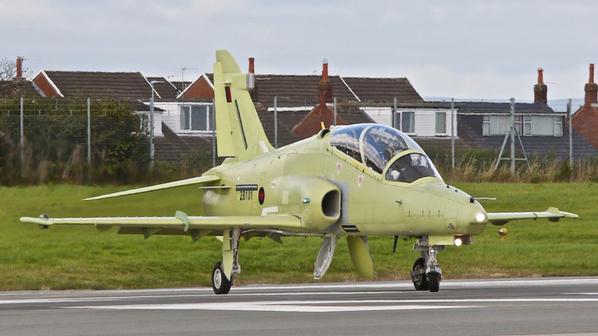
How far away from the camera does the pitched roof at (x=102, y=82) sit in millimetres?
84562

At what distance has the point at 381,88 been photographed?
9306cm

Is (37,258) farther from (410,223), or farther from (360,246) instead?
(410,223)

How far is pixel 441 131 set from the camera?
64.6 m

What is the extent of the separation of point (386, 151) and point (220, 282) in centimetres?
356

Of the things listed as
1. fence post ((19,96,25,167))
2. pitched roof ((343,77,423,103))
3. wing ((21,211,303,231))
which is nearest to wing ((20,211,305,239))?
wing ((21,211,303,231))

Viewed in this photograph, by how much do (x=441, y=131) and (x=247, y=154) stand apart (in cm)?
3633

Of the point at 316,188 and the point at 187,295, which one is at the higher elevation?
the point at 316,188

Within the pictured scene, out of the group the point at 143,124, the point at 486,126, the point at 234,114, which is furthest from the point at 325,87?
the point at 234,114

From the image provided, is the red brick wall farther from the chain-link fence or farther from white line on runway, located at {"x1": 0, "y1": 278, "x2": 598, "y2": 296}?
white line on runway, located at {"x1": 0, "y1": 278, "x2": 598, "y2": 296}

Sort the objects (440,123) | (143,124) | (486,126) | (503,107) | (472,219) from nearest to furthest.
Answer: (472,219) < (143,124) < (440,123) < (486,126) < (503,107)

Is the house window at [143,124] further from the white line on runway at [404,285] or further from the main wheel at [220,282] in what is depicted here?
the main wheel at [220,282]

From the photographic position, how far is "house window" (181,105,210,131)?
2436 inches

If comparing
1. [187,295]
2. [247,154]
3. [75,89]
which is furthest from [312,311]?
[75,89]

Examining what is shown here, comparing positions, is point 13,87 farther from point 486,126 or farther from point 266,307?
point 266,307
